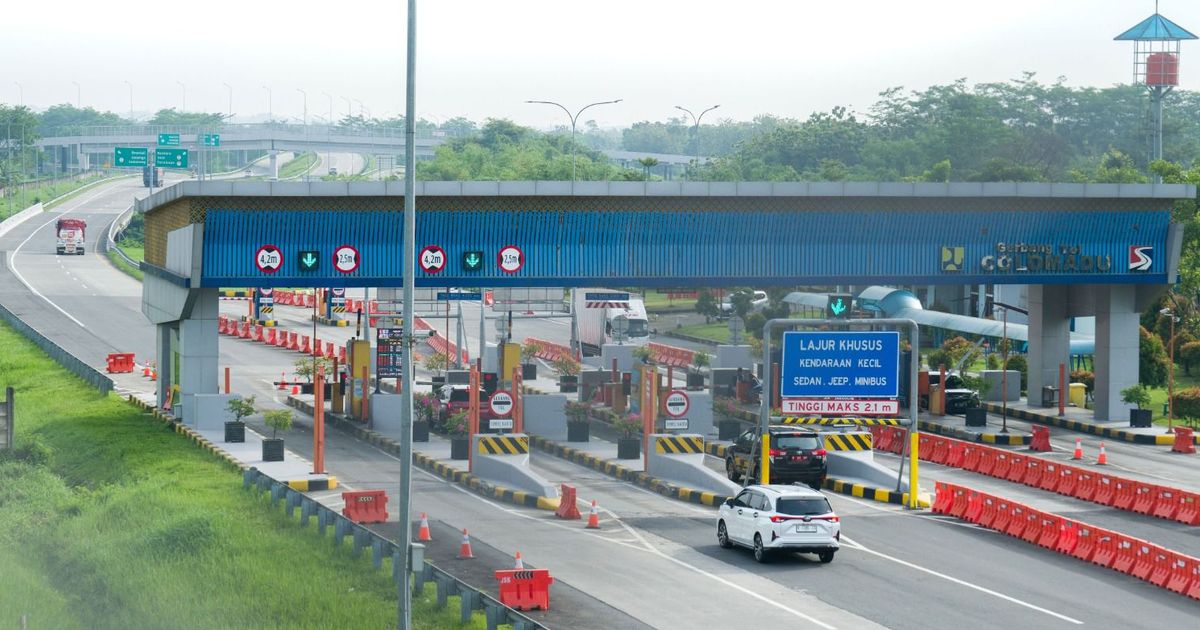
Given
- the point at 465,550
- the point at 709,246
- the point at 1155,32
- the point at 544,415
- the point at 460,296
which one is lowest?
the point at 465,550

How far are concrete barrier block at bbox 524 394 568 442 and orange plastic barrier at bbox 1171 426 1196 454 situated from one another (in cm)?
1854

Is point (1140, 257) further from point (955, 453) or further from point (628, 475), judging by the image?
point (628, 475)

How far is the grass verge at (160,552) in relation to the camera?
1077 inches

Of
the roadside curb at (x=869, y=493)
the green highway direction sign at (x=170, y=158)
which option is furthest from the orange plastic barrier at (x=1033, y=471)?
the green highway direction sign at (x=170, y=158)

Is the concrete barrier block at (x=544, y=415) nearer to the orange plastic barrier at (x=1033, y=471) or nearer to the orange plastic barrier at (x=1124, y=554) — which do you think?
the orange plastic barrier at (x=1033, y=471)

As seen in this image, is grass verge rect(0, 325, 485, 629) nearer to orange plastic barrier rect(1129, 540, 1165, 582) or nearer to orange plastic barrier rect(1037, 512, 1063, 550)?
orange plastic barrier rect(1129, 540, 1165, 582)

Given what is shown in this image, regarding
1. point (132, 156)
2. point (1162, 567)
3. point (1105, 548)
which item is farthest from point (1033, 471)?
point (132, 156)

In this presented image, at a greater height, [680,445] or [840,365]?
[840,365]

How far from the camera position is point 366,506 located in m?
35.1

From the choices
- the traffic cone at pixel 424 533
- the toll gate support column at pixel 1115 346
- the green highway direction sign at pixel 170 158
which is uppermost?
the green highway direction sign at pixel 170 158

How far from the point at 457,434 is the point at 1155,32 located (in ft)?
218

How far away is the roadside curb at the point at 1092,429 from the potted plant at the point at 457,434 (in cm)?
1996

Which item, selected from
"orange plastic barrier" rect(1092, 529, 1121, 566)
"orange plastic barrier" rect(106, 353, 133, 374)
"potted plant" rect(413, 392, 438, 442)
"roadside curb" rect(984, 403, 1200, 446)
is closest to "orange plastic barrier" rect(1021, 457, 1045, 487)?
"orange plastic barrier" rect(1092, 529, 1121, 566)

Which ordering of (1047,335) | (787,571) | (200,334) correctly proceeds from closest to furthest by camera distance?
(787,571)
(200,334)
(1047,335)
